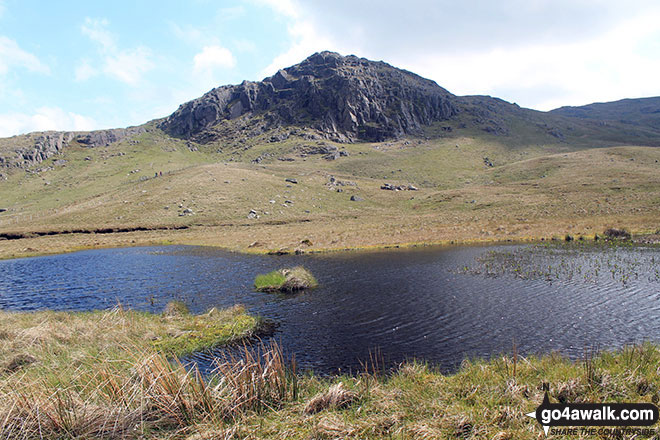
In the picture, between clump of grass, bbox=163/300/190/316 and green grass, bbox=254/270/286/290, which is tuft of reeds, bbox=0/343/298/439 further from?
green grass, bbox=254/270/286/290

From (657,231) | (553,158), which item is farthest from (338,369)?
(553,158)

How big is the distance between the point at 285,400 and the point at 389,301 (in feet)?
50.4

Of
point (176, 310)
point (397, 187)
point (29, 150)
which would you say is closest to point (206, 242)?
point (176, 310)

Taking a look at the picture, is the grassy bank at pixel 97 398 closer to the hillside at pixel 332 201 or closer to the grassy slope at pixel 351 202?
the hillside at pixel 332 201

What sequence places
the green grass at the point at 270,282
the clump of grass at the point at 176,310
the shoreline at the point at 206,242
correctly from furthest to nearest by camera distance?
the shoreline at the point at 206,242
the green grass at the point at 270,282
the clump of grass at the point at 176,310

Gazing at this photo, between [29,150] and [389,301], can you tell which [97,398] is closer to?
[389,301]

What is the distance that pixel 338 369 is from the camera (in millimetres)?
13359

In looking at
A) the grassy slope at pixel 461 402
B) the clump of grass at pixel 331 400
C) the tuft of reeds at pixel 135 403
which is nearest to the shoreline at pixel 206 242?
the grassy slope at pixel 461 402

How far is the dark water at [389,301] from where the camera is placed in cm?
1537

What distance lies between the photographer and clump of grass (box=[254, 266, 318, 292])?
88.0 ft

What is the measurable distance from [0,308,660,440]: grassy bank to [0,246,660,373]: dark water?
14.5 ft

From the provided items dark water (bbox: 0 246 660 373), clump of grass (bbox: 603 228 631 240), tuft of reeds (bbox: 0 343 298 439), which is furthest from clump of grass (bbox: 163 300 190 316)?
clump of grass (bbox: 603 228 631 240)

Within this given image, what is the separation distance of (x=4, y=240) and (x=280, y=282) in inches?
3222

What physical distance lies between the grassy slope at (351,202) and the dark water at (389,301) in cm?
1587
